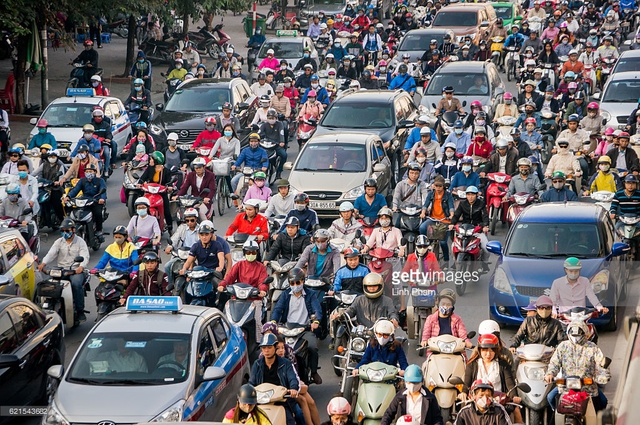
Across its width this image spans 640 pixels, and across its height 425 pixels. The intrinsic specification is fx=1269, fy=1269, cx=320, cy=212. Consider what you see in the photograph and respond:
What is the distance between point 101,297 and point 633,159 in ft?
37.3

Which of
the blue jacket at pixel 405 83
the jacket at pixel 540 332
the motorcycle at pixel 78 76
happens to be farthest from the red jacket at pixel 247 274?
the motorcycle at pixel 78 76

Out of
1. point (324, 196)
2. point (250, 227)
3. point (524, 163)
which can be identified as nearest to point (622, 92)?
point (524, 163)

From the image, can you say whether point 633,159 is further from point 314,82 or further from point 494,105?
point 314,82

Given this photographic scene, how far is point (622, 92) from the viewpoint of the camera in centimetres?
2930

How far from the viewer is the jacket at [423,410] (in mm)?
12273

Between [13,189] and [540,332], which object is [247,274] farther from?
[13,189]

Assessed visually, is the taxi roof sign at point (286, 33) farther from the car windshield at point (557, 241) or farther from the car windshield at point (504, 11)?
the car windshield at point (557, 241)

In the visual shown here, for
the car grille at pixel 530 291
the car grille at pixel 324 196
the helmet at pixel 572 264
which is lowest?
the car grille at pixel 324 196

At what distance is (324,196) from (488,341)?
10.3 meters

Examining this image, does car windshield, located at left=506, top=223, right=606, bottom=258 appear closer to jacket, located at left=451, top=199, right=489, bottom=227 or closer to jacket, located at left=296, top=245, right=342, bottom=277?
jacket, located at left=296, top=245, right=342, bottom=277

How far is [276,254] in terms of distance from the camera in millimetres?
18984

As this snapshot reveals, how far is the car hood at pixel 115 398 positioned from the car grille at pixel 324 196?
1087 cm

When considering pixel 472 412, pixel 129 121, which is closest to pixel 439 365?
pixel 472 412

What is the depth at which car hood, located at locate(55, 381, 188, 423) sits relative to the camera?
40.0ft
